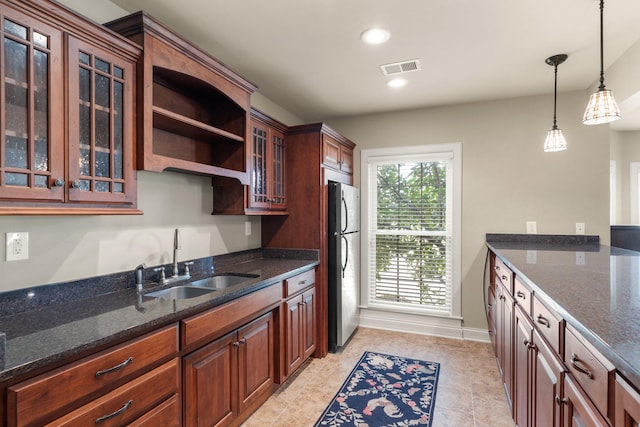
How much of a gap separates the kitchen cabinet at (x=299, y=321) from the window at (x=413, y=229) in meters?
1.16

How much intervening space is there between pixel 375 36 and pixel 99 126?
1.67m

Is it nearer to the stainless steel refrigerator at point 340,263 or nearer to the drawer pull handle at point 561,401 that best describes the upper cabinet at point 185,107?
the stainless steel refrigerator at point 340,263

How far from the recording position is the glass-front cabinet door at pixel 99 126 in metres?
1.39

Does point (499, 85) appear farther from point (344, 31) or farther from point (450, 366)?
point (450, 366)

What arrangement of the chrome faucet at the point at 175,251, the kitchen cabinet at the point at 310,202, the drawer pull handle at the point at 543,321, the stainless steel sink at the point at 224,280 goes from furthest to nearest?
the kitchen cabinet at the point at 310,202, the stainless steel sink at the point at 224,280, the chrome faucet at the point at 175,251, the drawer pull handle at the point at 543,321

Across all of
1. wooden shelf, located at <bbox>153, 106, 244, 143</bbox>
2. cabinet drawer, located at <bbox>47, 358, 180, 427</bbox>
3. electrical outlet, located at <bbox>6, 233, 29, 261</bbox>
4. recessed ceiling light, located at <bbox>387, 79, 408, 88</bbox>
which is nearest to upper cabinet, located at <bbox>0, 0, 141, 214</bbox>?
wooden shelf, located at <bbox>153, 106, 244, 143</bbox>

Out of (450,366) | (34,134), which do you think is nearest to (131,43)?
(34,134)

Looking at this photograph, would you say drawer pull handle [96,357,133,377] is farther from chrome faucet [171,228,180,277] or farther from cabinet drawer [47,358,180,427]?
chrome faucet [171,228,180,277]

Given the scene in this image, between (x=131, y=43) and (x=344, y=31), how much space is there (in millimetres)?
1218

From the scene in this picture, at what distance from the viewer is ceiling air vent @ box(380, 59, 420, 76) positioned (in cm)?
258

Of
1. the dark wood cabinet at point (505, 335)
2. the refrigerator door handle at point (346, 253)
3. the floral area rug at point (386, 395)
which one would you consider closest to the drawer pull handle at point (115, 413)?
the floral area rug at point (386, 395)

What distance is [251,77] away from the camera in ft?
9.40

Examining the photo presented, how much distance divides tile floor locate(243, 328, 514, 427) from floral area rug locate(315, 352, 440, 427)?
2.5 inches

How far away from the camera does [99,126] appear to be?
150 centimetres
